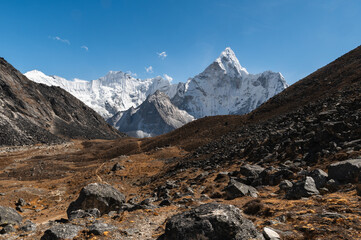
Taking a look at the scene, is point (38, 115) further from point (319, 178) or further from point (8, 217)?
point (319, 178)

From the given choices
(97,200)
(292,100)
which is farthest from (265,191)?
(292,100)

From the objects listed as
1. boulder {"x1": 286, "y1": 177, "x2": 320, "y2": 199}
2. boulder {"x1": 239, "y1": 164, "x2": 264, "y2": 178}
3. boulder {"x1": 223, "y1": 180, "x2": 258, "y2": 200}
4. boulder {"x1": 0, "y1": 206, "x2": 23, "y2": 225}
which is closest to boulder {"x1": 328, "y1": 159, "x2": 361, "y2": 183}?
boulder {"x1": 286, "y1": 177, "x2": 320, "y2": 199}

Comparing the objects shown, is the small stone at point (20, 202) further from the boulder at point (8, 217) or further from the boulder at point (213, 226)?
the boulder at point (213, 226)

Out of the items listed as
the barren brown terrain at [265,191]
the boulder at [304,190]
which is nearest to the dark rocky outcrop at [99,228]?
the barren brown terrain at [265,191]

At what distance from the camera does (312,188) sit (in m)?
9.23

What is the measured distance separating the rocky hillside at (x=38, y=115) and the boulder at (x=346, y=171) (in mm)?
111109

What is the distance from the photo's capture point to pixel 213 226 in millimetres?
6023

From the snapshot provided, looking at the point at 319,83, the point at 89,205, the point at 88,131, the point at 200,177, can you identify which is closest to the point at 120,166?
the point at 200,177

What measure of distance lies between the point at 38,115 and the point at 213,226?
154928 mm

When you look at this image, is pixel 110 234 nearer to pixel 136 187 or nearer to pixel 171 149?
pixel 136 187

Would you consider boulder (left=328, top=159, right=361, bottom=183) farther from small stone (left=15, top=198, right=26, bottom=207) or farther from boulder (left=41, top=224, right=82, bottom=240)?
small stone (left=15, top=198, right=26, bottom=207)

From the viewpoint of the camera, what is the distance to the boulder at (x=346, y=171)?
30.1 feet

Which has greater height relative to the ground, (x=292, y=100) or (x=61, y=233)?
(x=292, y=100)

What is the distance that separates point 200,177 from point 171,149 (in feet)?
80.6
